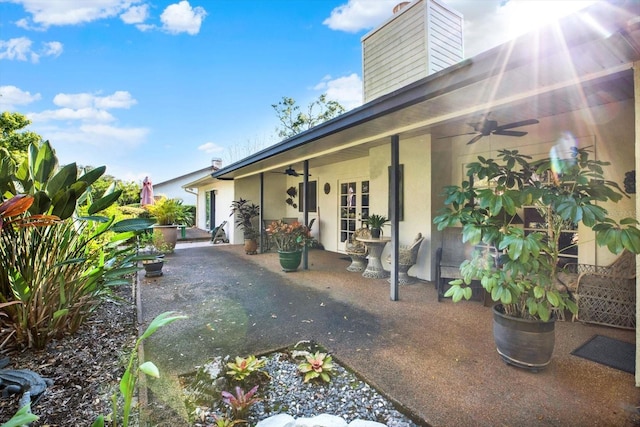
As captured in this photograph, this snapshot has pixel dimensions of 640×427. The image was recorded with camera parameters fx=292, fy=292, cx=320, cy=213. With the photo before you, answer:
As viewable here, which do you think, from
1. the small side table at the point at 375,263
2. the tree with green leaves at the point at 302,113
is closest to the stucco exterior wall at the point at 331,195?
the small side table at the point at 375,263

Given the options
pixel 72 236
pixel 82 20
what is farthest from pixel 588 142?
pixel 82 20

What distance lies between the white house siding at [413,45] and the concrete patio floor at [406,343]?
4.52m

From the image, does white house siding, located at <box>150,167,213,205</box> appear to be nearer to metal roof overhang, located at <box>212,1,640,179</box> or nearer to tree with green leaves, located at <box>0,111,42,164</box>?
tree with green leaves, located at <box>0,111,42,164</box>

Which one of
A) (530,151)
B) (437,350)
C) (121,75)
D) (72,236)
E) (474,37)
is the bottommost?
(437,350)

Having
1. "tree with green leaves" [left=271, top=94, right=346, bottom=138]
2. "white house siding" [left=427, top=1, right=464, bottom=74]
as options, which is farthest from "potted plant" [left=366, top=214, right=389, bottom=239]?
"tree with green leaves" [left=271, top=94, right=346, bottom=138]

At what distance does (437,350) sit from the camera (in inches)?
104

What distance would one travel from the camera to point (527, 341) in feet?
7.30

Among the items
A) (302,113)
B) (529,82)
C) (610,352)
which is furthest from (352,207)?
(302,113)

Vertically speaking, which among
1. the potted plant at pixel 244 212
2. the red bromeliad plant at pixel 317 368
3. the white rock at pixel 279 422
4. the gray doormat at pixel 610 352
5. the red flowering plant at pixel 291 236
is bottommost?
the gray doormat at pixel 610 352

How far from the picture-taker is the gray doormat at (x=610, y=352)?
2.37 m

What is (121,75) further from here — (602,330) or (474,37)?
(602,330)

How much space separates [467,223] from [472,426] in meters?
1.34

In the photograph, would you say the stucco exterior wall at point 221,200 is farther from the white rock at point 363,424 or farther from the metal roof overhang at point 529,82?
the white rock at point 363,424

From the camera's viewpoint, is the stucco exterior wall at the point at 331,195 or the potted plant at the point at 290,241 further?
the stucco exterior wall at the point at 331,195
